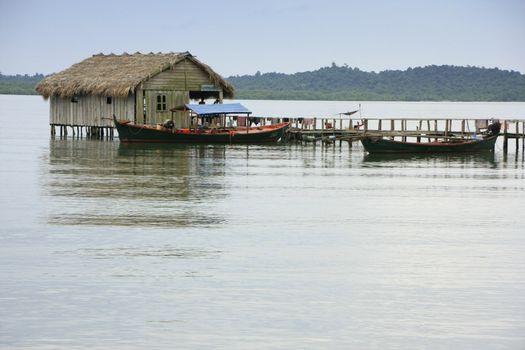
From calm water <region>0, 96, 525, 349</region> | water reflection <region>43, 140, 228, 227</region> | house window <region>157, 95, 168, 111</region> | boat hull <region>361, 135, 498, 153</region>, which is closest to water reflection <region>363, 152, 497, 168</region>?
boat hull <region>361, 135, 498, 153</region>

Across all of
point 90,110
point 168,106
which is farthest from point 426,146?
point 90,110

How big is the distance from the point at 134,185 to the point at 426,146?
66.0ft

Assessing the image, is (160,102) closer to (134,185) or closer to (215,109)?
(215,109)

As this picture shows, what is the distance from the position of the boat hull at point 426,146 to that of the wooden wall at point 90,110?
518 inches

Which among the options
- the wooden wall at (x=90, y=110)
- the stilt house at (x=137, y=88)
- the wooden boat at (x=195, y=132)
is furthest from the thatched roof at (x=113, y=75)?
the wooden boat at (x=195, y=132)

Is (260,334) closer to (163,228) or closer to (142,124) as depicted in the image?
(163,228)

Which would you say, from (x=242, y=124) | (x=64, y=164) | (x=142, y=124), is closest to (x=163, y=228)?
(x=64, y=164)

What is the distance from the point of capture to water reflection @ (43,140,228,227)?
23.5 metres

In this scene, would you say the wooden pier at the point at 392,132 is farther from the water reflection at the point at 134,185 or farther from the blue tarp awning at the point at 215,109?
the water reflection at the point at 134,185

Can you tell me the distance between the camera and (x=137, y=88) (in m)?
52.4

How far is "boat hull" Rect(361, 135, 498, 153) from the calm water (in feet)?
39.4

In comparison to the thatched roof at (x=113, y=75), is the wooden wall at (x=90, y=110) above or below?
below

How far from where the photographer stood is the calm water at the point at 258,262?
1377 cm

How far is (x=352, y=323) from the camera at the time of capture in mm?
14234
